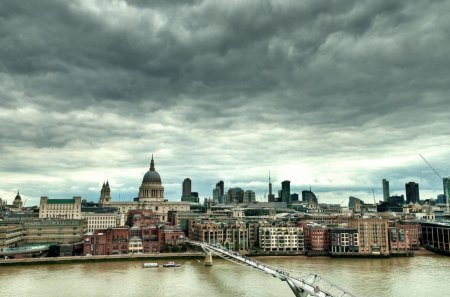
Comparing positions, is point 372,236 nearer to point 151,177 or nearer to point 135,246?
point 135,246

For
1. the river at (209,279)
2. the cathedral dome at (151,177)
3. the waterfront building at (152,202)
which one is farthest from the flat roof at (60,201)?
the river at (209,279)

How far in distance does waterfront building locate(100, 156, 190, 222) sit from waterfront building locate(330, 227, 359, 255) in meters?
73.1

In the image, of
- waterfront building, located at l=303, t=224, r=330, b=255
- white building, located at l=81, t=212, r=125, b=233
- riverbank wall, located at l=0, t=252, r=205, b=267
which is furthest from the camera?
white building, located at l=81, t=212, r=125, b=233

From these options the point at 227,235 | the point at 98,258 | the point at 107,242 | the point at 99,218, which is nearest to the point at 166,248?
the point at 107,242

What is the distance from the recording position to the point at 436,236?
86.9 metres

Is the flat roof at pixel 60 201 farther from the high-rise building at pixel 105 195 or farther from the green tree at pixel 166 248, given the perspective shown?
the green tree at pixel 166 248

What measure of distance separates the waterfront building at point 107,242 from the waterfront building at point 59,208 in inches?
1630

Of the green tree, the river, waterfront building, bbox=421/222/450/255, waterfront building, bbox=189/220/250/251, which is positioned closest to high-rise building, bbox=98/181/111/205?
waterfront building, bbox=189/220/250/251

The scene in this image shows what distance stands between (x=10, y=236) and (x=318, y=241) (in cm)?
5305

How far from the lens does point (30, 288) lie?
145 ft

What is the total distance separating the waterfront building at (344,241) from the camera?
2926 inches

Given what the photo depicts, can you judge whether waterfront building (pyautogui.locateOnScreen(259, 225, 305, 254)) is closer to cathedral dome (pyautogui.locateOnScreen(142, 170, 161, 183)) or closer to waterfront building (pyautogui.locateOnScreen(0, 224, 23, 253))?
waterfront building (pyautogui.locateOnScreen(0, 224, 23, 253))

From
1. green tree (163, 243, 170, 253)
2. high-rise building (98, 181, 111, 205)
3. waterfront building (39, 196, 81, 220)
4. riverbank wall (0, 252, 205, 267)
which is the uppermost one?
high-rise building (98, 181, 111, 205)

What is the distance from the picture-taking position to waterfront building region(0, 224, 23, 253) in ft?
A: 240
